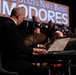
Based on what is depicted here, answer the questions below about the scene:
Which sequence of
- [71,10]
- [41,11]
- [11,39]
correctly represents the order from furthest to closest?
[71,10], [41,11], [11,39]

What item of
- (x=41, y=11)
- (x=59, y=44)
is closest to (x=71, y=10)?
(x=41, y=11)

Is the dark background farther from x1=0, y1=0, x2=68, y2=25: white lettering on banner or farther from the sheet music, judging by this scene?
the sheet music

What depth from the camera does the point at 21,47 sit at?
303cm

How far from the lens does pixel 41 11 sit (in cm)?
916

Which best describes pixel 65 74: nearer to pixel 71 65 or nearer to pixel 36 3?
pixel 71 65

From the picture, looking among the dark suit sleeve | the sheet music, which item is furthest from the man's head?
the sheet music

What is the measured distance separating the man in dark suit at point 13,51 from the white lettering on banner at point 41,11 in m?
4.79

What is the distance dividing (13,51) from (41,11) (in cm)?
625

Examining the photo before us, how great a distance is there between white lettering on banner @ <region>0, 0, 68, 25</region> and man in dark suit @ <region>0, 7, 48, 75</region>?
15.7ft

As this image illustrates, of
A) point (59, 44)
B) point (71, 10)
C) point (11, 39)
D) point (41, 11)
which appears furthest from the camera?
point (71, 10)

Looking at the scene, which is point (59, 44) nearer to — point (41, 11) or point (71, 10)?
point (41, 11)

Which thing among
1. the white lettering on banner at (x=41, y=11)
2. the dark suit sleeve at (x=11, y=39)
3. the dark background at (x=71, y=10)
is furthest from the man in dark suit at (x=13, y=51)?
the dark background at (x=71, y=10)

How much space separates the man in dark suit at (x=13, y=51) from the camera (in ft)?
9.82

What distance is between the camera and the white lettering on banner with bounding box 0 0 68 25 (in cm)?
795
